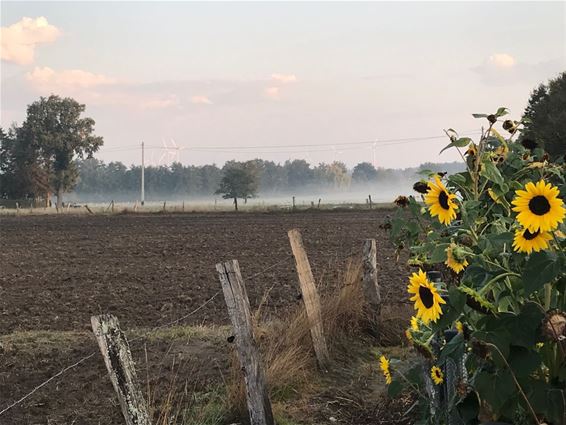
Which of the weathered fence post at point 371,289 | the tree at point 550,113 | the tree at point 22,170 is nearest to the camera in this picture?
the weathered fence post at point 371,289

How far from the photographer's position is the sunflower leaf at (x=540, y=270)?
1.59m

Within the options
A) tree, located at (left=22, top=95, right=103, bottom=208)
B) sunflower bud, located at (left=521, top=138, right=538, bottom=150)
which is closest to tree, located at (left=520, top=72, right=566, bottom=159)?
sunflower bud, located at (left=521, top=138, right=538, bottom=150)

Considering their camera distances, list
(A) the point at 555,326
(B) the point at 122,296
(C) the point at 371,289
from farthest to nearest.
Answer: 1. (B) the point at 122,296
2. (C) the point at 371,289
3. (A) the point at 555,326

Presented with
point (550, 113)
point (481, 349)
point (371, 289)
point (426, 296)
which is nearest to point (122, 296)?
point (371, 289)

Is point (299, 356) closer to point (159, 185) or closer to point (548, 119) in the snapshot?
point (548, 119)

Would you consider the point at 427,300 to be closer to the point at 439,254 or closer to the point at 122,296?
the point at 439,254

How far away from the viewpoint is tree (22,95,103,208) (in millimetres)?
76250

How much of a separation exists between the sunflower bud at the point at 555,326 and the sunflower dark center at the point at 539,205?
0.91ft

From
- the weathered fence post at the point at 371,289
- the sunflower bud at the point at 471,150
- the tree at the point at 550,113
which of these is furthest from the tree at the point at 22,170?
the sunflower bud at the point at 471,150

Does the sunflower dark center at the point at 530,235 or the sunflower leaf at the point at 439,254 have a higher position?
the sunflower dark center at the point at 530,235

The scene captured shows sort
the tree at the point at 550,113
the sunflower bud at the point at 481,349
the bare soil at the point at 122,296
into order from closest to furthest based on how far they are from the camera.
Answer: the sunflower bud at the point at 481,349, the bare soil at the point at 122,296, the tree at the point at 550,113

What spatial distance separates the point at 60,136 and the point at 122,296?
233ft

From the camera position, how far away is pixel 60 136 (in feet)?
250

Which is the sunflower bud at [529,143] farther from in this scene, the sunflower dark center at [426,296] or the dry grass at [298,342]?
the dry grass at [298,342]
